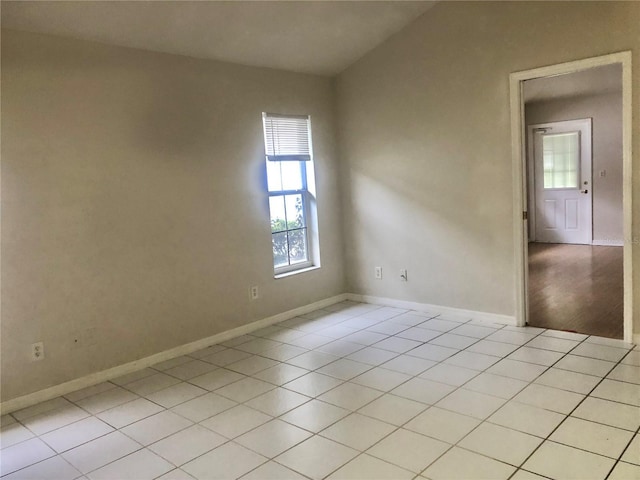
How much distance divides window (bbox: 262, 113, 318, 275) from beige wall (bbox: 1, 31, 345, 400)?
0.60 ft

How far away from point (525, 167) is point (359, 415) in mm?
2472

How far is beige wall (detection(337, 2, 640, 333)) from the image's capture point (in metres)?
3.79

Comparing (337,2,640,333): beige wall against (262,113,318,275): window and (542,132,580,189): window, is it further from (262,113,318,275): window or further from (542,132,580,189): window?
(542,132,580,189): window

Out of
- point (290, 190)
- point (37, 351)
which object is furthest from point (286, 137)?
point (37, 351)

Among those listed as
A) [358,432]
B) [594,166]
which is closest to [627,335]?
[358,432]

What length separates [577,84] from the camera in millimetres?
7422

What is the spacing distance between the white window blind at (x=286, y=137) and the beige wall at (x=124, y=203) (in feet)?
0.43

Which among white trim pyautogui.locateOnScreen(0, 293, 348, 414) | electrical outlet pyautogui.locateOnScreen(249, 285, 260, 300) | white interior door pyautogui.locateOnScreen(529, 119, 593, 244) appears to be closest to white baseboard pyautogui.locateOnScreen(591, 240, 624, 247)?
white interior door pyautogui.locateOnScreen(529, 119, 593, 244)

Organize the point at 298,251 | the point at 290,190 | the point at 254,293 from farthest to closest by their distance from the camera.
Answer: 1. the point at 298,251
2. the point at 290,190
3. the point at 254,293

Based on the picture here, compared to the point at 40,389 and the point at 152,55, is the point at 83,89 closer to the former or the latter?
the point at 152,55

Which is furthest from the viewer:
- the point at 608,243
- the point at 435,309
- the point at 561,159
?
the point at 561,159

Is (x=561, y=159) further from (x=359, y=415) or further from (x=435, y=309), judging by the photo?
(x=359, y=415)

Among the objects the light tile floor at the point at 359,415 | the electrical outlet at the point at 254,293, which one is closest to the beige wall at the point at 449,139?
the light tile floor at the point at 359,415

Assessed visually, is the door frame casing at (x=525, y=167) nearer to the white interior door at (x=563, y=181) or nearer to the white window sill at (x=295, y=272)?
the white window sill at (x=295, y=272)
